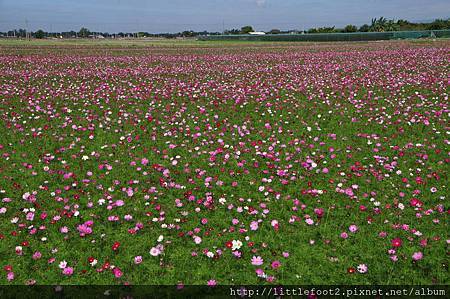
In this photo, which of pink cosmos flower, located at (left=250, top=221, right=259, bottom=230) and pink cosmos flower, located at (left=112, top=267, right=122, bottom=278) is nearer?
pink cosmos flower, located at (left=112, top=267, right=122, bottom=278)

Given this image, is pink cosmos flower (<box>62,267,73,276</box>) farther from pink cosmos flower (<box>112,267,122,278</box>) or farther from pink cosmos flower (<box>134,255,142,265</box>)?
pink cosmos flower (<box>134,255,142,265</box>)

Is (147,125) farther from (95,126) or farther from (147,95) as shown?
(147,95)

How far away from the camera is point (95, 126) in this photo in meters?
10.1

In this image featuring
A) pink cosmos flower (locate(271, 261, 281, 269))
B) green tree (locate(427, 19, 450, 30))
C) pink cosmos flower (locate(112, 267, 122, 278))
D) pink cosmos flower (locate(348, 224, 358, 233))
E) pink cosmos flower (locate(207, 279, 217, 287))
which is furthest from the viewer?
green tree (locate(427, 19, 450, 30))

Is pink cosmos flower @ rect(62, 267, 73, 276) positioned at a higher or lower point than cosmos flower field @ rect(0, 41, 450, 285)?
lower

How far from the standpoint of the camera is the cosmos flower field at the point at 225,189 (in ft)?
14.6

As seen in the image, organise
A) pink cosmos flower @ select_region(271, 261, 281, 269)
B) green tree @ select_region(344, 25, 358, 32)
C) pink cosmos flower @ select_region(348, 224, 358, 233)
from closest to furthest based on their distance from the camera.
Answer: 1. pink cosmos flower @ select_region(271, 261, 281, 269)
2. pink cosmos flower @ select_region(348, 224, 358, 233)
3. green tree @ select_region(344, 25, 358, 32)

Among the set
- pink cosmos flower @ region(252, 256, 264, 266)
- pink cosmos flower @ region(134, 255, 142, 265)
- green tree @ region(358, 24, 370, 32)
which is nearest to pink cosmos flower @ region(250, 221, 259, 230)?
pink cosmos flower @ region(252, 256, 264, 266)

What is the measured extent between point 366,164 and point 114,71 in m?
17.6

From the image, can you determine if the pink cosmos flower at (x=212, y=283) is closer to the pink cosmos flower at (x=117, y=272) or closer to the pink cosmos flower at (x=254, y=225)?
the pink cosmos flower at (x=117, y=272)

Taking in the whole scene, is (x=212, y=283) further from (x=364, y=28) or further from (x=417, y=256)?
(x=364, y=28)

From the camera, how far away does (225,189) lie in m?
6.45

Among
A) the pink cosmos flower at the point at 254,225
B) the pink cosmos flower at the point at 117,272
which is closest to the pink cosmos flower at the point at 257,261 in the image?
the pink cosmos flower at the point at 254,225

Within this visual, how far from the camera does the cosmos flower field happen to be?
446cm
